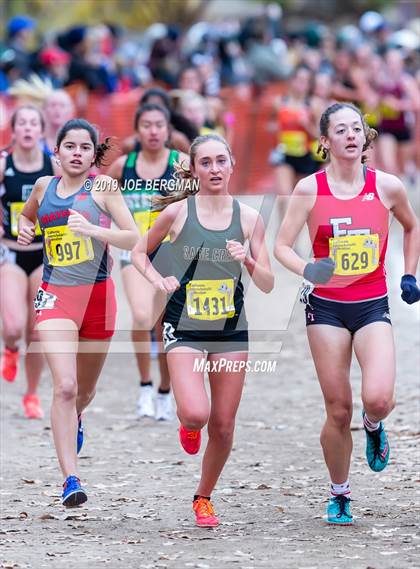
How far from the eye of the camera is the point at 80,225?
23.1 ft

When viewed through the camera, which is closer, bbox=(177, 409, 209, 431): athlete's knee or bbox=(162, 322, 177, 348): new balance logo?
bbox=(177, 409, 209, 431): athlete's knee

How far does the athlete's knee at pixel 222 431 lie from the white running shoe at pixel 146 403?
9.97 feet

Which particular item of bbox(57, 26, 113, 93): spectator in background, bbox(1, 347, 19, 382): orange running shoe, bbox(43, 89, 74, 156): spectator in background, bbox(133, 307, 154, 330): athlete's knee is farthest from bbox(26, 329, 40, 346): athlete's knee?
bbox(57, 26, 113, 93): spectator in background

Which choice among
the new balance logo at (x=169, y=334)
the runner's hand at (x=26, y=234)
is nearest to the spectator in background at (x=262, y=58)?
the runner's hand at (x=26, y=234)

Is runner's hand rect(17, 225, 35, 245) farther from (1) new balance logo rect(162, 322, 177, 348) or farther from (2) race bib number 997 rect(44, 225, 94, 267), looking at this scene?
(1) new balance logo rect(162, 322, 177, 348)

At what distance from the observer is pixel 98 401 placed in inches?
412

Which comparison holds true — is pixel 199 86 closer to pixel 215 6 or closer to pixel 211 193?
pixel 211 193

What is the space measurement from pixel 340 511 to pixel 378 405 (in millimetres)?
622

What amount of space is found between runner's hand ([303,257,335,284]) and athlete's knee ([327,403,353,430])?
621mm

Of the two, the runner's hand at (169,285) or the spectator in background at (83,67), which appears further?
the spectator in background at (83,67)

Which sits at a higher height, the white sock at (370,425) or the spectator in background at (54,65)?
the spectator in background at (54,65)

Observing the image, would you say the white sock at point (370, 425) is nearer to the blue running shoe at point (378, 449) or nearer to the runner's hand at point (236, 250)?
the blue running shoe at point (378, 449)

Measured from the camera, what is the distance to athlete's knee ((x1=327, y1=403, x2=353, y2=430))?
666 cm

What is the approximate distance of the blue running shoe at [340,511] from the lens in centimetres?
677
